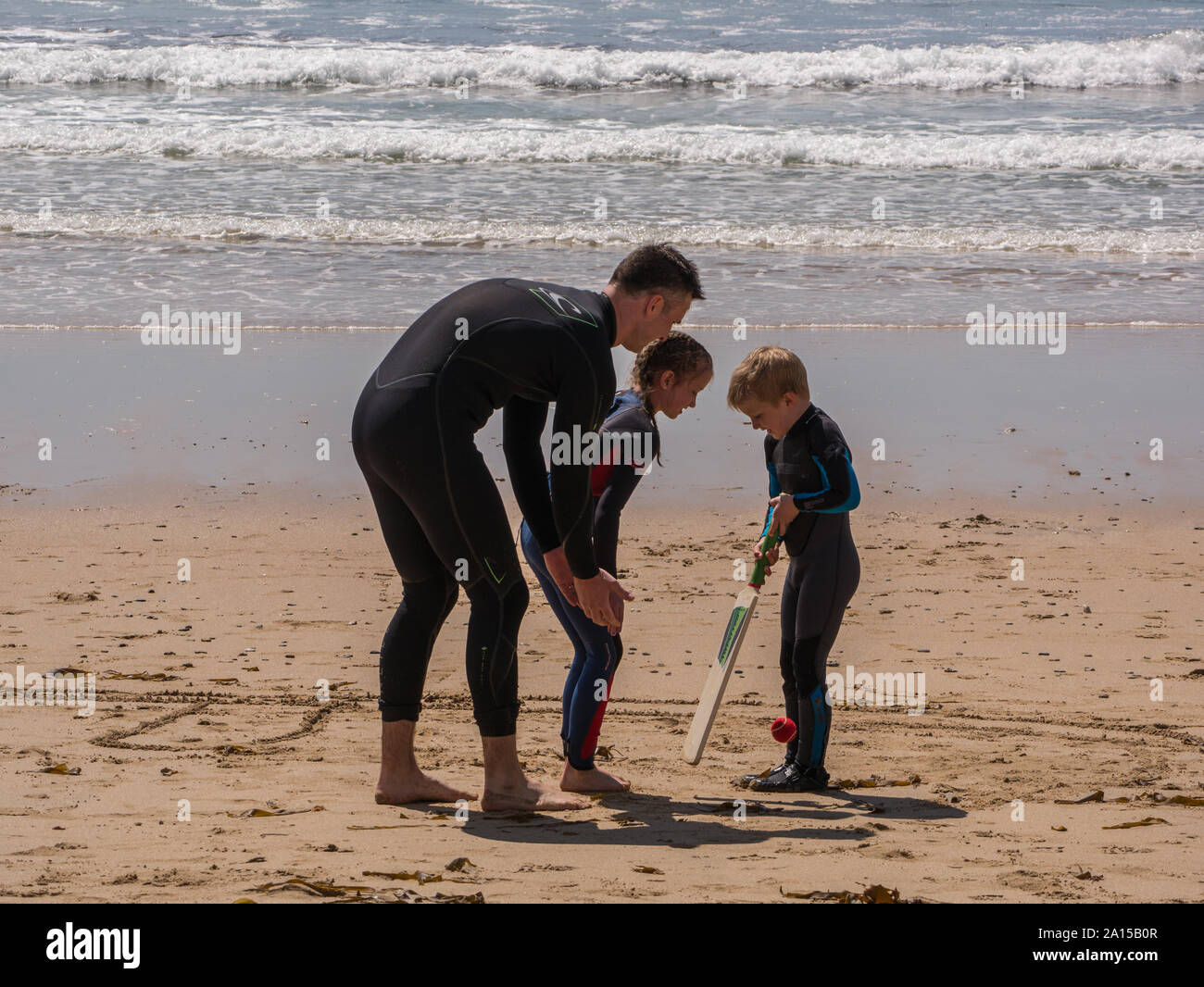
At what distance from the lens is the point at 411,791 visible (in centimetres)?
397

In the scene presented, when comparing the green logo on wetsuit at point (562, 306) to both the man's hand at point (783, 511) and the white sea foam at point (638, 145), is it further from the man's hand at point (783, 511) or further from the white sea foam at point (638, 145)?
the white sea foam at point (638, 145)

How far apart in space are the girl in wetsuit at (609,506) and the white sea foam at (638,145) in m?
15.9

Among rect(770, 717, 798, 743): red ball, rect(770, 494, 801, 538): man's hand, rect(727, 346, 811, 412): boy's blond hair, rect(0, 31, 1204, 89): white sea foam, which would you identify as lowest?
rect(770, 717, 798, 743): red ball

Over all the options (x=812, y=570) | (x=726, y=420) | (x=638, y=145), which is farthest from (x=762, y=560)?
(x=638, y=145)

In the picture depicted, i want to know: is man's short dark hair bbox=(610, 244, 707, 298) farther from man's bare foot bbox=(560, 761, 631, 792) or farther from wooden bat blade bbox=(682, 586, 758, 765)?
man's bare foot bbox=(560, 761, 631, 792)

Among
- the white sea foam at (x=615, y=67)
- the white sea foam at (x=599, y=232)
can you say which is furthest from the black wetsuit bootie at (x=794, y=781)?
the white sea foam at (x=615, y=67)

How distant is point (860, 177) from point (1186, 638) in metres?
13.8

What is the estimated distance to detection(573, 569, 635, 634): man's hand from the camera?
3.73 m

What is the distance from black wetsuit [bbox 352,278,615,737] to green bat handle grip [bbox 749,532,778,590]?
74cm

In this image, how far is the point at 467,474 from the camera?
3.71 metres

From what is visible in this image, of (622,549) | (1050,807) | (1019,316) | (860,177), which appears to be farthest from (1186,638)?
(860,177)

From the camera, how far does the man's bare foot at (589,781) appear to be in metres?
4.15

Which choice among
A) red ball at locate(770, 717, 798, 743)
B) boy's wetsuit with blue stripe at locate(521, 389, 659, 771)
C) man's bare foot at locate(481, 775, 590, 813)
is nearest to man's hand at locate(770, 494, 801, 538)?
boy's wetsuit with blue stripe at locate(521, 389, 659, 771)

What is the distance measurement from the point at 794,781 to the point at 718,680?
40 centimetres
